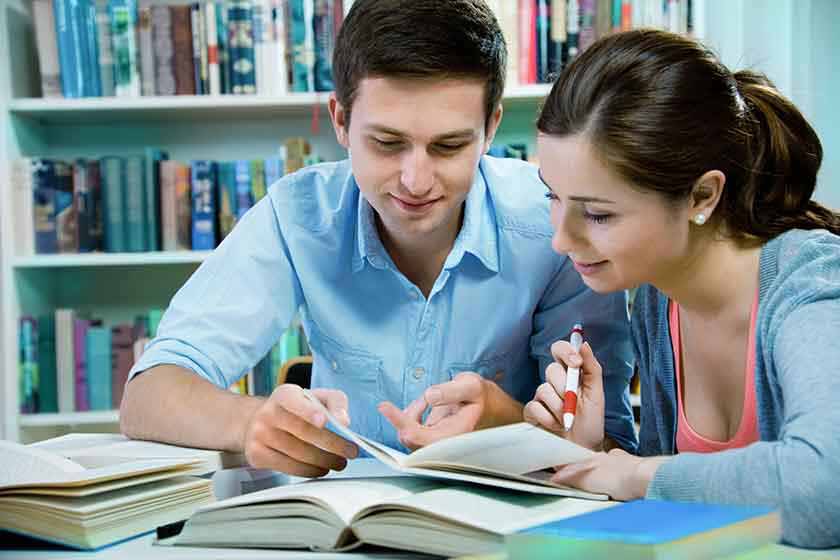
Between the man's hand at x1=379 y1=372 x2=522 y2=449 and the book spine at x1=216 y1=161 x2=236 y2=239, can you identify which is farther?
the book spine at x1=216 y1=161 x2=236 y2=239

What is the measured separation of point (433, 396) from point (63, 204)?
6.42 feet

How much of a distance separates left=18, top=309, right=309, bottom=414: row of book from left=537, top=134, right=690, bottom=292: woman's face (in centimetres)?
165

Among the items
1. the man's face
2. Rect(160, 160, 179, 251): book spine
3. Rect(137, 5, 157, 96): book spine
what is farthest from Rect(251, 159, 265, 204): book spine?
the man's face

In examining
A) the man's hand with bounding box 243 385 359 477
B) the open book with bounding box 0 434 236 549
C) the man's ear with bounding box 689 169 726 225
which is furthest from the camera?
the man's ear with bounding box 689 169 726 225

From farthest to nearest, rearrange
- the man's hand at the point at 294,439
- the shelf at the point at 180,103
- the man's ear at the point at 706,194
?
the shelf at the point at 180,103, the man's ear at the point at 706,194, the man's hand at the point at 294,439

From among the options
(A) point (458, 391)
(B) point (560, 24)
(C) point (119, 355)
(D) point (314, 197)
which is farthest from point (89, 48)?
(A) point (458, 391)

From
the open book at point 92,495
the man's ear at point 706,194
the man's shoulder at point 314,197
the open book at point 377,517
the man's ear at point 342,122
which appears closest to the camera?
the open book at point 377,517

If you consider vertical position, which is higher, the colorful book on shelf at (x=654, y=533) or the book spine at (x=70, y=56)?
the book spine at (x=70, y=56)

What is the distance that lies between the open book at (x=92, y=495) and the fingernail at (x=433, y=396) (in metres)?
0.25

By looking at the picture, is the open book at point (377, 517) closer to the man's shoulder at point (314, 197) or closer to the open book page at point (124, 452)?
the open book page at point (124, 452)

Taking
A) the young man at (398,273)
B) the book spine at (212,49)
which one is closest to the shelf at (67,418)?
the book spine at (212,49)

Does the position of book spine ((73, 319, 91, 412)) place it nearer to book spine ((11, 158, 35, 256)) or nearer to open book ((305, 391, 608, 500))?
book spine ((11, 158, 35, 256))

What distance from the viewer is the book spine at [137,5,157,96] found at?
2672 millimetres

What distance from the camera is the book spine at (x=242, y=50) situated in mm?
2660
